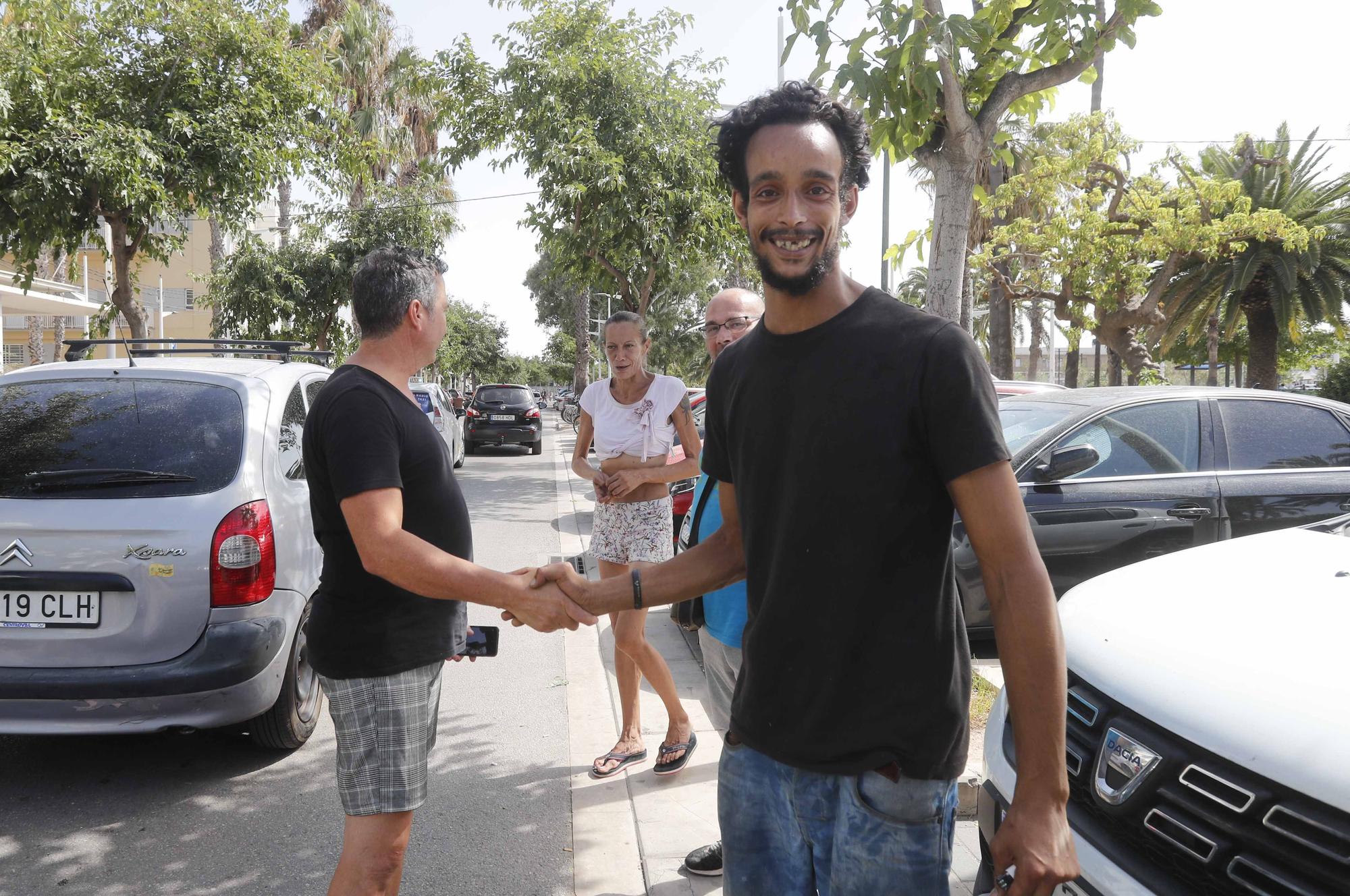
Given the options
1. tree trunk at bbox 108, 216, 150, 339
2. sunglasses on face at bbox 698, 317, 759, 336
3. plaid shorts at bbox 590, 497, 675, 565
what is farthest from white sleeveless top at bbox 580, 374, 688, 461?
tree trunk at bbox 108, 216, 150, 339

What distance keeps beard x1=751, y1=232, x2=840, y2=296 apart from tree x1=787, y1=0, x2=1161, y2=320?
2.30 meters

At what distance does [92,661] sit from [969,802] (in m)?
3.24

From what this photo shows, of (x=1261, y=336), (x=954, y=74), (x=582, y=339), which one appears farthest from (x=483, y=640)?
(x=582, y=339)

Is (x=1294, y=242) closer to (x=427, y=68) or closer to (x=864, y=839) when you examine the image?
(x=427, y=68)

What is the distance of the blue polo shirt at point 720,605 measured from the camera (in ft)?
9.55

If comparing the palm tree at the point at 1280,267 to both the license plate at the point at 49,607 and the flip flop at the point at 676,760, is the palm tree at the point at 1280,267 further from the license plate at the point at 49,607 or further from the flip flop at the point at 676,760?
the license plate at the point at 49,607

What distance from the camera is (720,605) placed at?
298 cm

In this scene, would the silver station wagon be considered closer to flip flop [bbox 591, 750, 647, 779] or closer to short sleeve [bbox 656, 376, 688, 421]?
flip flop [bbox 591, 750, 647, 779]

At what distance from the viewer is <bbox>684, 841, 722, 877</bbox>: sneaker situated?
10.2 ft

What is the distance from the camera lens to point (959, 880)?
316 cm

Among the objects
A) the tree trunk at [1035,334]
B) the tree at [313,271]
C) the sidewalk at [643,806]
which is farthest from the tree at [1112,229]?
the tree trunk at [1035,334]

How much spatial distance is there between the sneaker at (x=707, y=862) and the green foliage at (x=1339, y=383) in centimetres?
3192

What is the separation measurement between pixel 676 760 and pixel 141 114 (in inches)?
341

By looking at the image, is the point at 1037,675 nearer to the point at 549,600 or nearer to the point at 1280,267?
the point at 549,600
